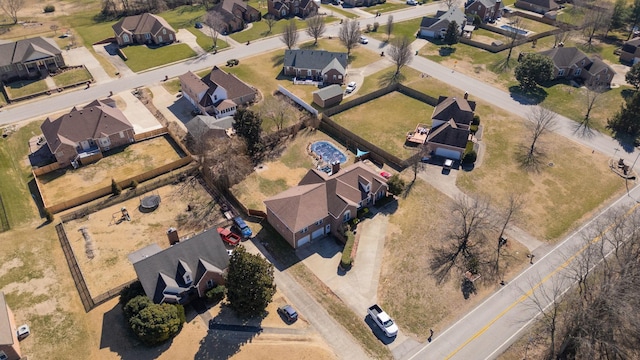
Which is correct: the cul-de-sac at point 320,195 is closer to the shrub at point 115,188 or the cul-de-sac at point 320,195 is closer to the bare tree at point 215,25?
the shrub at point 115,188

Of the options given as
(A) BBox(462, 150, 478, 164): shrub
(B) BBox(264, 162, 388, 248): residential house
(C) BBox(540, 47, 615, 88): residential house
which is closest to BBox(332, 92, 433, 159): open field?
(A) BBox(462, 150, 478, 164): shrub

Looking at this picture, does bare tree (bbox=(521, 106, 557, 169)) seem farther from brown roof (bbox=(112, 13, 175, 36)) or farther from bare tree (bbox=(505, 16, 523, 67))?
brown roof (bbox=(112, 13, 175, 36))

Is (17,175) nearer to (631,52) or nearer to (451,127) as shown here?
(451,127)

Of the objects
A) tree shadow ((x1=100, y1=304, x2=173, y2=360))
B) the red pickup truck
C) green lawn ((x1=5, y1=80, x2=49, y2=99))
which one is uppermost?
green lawn ((x1=5, y1=80, x2=49, y2=99))

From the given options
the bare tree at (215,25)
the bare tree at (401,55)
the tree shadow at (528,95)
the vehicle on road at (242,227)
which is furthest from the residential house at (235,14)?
the tree shadow at (528,95)

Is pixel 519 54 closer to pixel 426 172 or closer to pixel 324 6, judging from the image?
pixel 426 172
